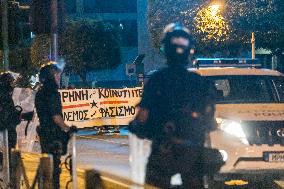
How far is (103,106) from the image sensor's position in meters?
21.6

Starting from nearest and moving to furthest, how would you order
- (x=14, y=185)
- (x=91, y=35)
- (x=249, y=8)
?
1. (x=14, y=185)
2. (x=249, y=8)
3. (x=91, y=35)

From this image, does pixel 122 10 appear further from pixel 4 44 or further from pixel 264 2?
pixel 4 44

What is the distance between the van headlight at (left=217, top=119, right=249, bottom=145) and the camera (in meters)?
8.24

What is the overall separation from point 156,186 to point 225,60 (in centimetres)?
576

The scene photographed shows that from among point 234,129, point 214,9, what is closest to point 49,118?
point 234,129

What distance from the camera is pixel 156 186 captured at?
4.60m

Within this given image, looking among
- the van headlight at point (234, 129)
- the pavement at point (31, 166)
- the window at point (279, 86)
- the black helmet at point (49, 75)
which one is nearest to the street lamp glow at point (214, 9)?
the window at point (279, 86)

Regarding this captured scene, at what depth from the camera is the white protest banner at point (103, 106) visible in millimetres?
21141

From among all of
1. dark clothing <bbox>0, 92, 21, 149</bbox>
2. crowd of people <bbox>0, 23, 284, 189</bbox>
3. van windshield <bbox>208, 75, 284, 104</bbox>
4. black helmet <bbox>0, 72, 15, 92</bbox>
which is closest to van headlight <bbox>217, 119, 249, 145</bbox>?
van windshield <bbox>208, 75, 284, 104</bbox>

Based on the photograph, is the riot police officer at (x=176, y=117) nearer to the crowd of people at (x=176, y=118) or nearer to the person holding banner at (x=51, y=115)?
the crowd of people at (x=176, y=118)

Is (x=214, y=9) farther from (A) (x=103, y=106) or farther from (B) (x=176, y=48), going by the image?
(B) (x=176, y=48)

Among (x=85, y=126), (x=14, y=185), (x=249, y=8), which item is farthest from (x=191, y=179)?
(x=249, y=8)

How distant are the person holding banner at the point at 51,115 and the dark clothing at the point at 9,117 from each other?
2.07m

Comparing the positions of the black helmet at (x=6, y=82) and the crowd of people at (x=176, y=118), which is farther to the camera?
the black helmet at (x=6, y=82)
